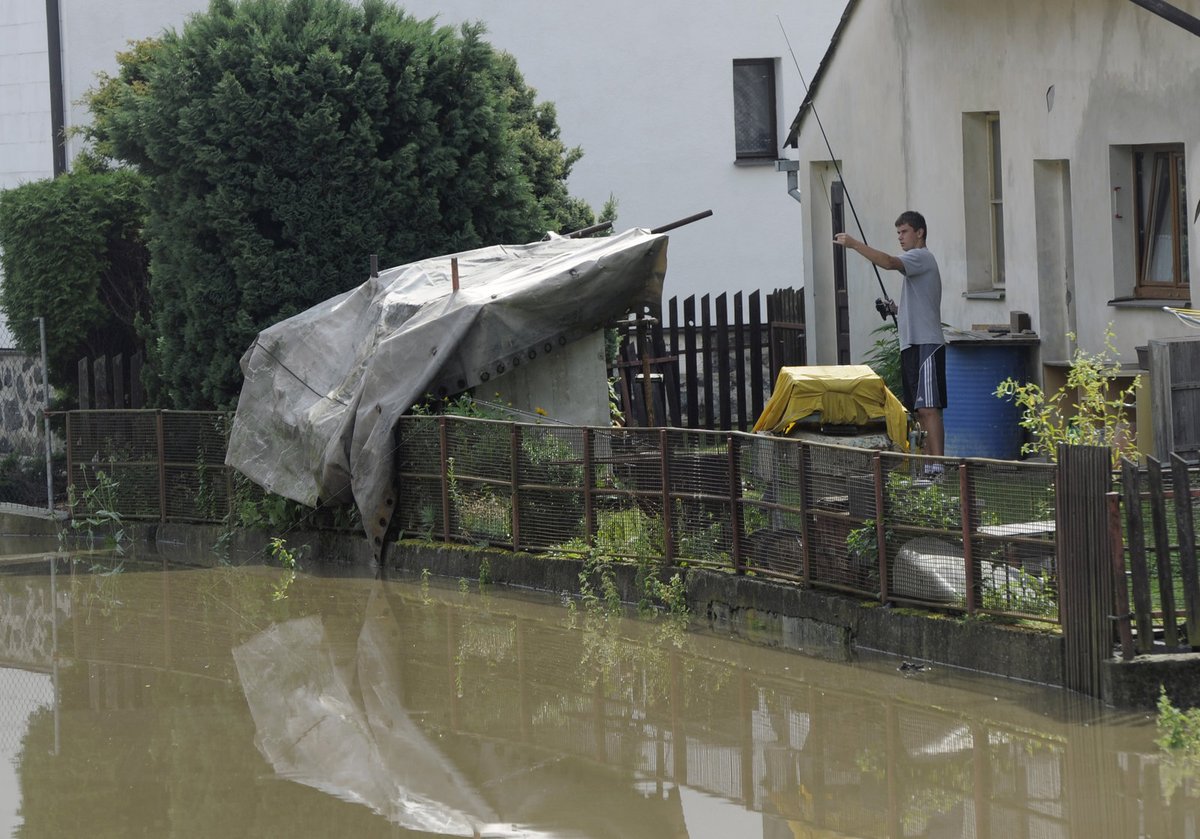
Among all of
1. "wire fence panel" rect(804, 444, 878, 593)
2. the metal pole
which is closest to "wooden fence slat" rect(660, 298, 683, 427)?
the metal pole

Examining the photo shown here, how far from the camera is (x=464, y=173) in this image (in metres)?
16.4

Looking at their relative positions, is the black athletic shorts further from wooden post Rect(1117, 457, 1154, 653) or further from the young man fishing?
wooden post Rect(1117, 457, 1154, 653)

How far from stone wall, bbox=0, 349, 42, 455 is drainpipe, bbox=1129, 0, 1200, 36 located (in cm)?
1135

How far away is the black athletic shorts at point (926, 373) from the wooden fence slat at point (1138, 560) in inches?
168

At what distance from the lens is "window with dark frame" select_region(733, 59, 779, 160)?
27.9 meters

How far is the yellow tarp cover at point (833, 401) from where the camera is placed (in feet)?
41.0

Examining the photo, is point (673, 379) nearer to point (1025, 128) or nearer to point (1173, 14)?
point (1025, 128)

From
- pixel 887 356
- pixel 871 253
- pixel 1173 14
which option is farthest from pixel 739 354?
pixel 1173 14

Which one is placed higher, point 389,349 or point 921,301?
point 921,301

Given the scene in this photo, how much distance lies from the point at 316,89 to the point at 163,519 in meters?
4.01

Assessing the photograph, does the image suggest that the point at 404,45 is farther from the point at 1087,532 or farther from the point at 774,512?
the point at 1087,532

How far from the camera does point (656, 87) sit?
27.3 metres

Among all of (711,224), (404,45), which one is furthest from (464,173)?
(711,224)

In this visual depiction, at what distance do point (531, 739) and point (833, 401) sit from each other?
478cm
